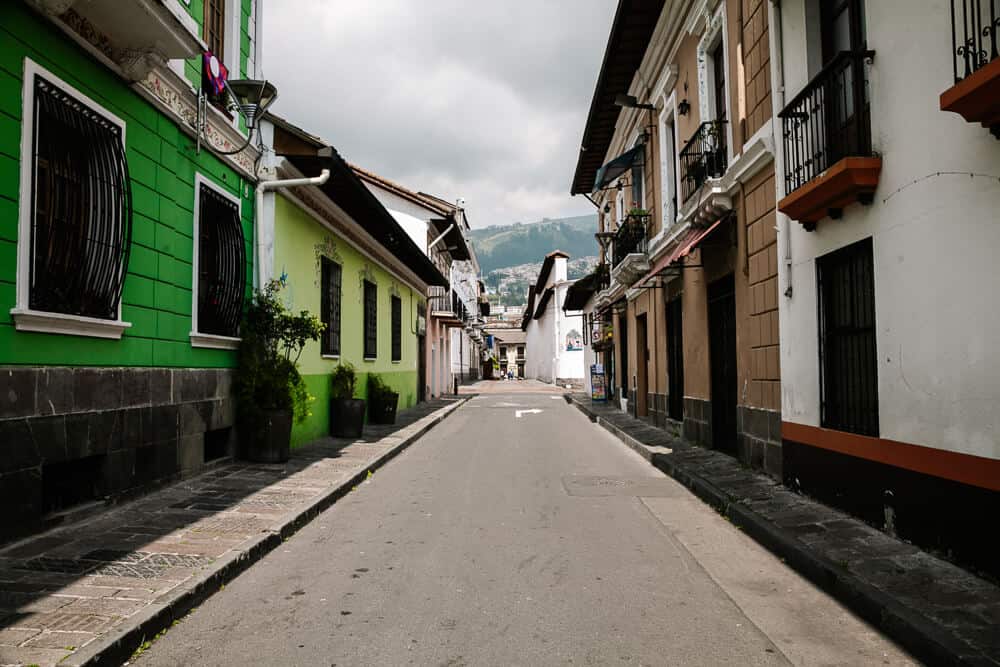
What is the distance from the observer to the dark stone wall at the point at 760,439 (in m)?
8.05

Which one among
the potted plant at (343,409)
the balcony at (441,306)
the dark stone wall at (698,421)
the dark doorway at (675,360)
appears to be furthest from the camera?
the balcony at (441,306)

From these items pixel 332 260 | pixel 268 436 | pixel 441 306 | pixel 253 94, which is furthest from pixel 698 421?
pixel 441 306

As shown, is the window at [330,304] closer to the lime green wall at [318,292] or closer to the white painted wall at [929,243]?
the lime green wall at [318,292]

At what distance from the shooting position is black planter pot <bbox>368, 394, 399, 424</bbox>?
15.6m

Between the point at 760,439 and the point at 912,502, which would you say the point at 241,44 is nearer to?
the point at 760,439

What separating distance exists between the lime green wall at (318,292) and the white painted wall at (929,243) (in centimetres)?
749

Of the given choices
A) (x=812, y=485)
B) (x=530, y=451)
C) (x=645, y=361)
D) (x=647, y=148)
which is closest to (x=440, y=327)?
(x=645, y=361)

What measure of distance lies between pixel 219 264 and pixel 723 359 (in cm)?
708

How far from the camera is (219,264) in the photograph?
873 centimetres

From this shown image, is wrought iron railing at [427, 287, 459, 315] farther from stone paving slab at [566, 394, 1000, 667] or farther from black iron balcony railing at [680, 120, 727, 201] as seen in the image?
stone paving slab at [566, 394, 1000, 667]

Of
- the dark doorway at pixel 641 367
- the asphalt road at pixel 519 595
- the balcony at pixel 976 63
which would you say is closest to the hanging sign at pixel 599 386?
the dark doorway at pixel 641 367

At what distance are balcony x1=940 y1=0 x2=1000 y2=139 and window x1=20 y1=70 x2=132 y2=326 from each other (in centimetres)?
612

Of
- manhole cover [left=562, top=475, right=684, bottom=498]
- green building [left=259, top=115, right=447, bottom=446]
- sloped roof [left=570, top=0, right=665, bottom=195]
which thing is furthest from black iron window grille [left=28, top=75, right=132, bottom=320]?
sloped roof [left=570, top=0, right=665, bottom=195]

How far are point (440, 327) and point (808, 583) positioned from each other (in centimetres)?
2702
